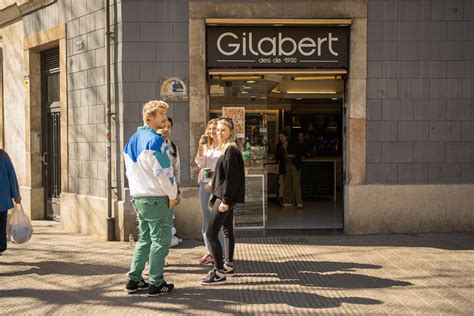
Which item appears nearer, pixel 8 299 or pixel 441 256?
pixel 8 299

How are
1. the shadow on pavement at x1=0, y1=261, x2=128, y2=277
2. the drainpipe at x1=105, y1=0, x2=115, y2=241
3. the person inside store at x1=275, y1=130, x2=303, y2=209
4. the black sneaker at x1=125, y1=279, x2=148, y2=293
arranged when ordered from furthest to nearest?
1. the person inside store at x1=275, y1=130, x2=303, y2=209
2. the drainpipe at x1=105, y1=0, x2=115, y2=241
3. the shadow on pavement at x1=0, y1=261, x2=128, y2=277
4. the black sneaker at x1=125, y1=279, x2=148, y2=293

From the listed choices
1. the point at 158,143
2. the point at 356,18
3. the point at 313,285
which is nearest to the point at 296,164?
the point at 356,18

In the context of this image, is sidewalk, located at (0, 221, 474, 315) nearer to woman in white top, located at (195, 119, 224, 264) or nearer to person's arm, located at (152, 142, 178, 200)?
woman in white top, located at (195, 119, 224, 264)

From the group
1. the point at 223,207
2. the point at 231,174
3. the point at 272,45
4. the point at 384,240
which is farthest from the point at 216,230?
the point at 272,45

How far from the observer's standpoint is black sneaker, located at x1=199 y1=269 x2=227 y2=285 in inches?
234

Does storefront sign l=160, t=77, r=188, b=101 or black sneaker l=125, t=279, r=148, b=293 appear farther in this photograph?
storefront sign l=160, t=77, r=188, b=101

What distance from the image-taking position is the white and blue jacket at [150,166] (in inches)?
210

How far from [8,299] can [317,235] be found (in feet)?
15.8

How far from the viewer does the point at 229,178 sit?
19.5 feet

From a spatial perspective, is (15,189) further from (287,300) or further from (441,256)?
(441,256)

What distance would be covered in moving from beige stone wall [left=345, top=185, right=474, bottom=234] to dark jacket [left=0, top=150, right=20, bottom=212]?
16.5ft

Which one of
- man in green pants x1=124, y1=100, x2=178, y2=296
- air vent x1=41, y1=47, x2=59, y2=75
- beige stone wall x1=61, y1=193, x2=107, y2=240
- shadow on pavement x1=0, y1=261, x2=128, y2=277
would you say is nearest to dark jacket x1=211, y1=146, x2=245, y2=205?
man in green pants x1=124, y1=100, x2=178, y2=296

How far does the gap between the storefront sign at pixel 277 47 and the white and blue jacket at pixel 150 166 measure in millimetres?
3444

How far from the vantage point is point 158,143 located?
5344mm
